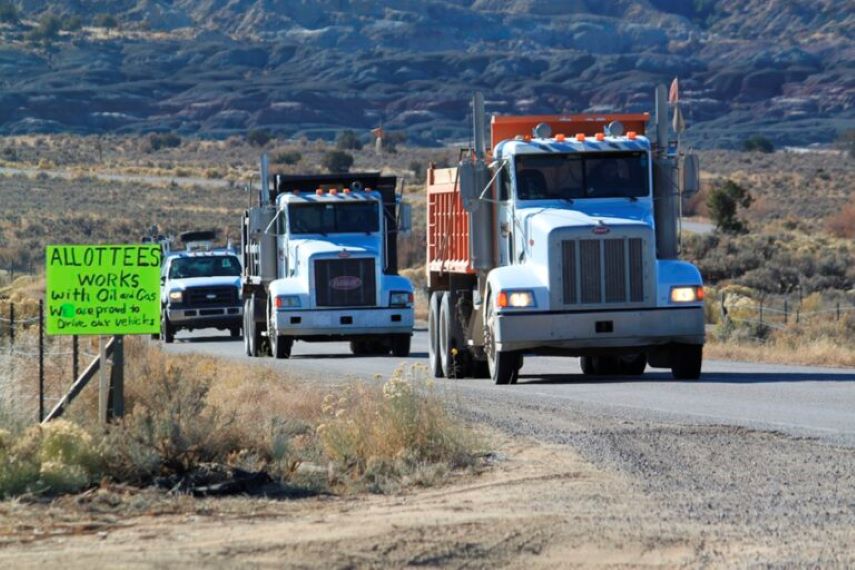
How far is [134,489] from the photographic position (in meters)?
12.9

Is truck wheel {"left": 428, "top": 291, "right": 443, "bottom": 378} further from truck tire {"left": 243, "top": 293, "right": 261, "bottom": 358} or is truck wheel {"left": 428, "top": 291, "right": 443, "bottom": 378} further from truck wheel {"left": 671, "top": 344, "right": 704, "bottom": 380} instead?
truck tire {"left": 243, "top": 293, "right": 261, "bottom": 358}

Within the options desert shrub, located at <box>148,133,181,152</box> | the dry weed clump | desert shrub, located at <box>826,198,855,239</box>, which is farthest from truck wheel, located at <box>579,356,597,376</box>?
desert shrub, located at <box>148,133,181,152</box>

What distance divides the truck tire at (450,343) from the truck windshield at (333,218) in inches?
243

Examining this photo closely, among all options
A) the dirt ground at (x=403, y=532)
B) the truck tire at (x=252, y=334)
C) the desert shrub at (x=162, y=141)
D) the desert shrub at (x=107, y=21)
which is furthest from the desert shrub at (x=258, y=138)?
the dirt ground at (x=403, y=532)

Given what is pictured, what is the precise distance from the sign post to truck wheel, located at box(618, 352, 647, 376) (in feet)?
38.0

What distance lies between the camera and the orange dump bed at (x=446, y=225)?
2417 centimetres

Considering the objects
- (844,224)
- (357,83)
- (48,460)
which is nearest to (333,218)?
(48,460)

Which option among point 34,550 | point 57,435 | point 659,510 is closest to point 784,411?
point 659,510

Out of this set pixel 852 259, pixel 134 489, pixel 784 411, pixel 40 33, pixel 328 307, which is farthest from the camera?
pixel 40 33

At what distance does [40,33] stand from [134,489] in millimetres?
175070

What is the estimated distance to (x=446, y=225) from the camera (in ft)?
83.4

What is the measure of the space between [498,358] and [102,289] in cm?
907

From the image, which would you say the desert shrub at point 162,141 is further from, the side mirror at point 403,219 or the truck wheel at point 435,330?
the truck wheel at point 435,330

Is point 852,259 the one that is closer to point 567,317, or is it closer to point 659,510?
point 567,317
